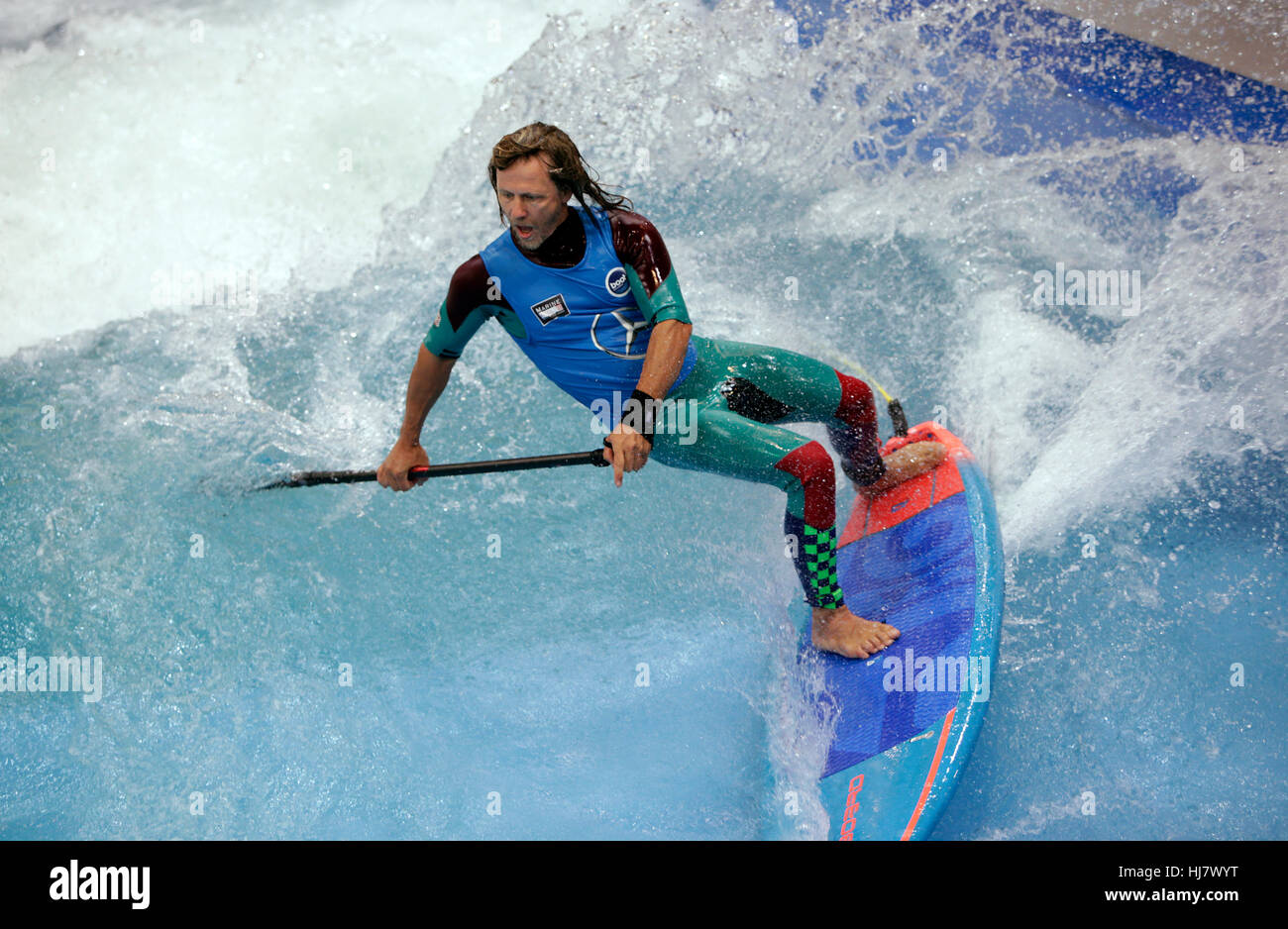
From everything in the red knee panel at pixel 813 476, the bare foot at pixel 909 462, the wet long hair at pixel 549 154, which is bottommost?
the bare foot at pixel 909 462

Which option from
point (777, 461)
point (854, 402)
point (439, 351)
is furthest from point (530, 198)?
point (854, 402)

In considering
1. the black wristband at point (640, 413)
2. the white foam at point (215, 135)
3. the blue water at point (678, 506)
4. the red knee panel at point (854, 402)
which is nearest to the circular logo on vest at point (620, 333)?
the black wristband at point (640, 413)

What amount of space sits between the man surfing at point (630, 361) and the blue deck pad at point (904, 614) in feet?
0.23

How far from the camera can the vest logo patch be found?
2.22 meters

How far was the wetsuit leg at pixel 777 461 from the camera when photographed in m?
2.33

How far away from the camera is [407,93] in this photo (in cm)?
494

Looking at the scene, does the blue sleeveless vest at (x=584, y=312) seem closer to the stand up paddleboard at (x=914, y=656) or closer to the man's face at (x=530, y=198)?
the man's face at (x=530, y=198)

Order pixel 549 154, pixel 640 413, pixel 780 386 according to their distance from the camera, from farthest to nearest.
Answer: pixel 780 386 < pixel 640 413 < pixel 549 154

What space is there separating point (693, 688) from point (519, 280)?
4.52ft

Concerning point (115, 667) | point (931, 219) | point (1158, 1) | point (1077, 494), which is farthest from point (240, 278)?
point (1158, 1)

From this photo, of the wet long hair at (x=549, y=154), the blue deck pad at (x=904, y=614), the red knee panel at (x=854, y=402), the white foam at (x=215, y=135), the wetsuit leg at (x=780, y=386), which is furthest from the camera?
the white foam at (x=215, y=135)

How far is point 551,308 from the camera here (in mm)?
2236

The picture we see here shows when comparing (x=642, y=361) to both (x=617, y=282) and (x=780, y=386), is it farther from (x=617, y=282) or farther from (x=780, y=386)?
(x=780, y=386)

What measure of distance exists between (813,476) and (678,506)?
1.05 m
